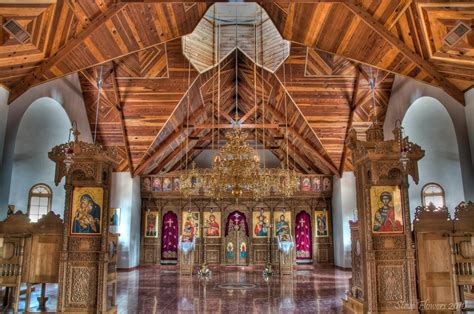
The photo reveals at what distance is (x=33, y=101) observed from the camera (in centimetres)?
955

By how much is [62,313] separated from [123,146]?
27.6 feet

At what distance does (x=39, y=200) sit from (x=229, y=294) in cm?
620

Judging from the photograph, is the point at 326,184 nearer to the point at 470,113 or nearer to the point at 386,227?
the point at 470,113

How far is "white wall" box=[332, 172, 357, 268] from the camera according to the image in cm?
1582

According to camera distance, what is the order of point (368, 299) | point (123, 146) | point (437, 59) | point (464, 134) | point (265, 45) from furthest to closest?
1. point (123, 146)
2. point (265, 45)
3. point (464, 134)
4. point (437, 59)
5. point (368, 299)

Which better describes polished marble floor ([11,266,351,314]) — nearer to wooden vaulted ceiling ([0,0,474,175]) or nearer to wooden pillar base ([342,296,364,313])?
wooden pillar base ([342,296,364,313])

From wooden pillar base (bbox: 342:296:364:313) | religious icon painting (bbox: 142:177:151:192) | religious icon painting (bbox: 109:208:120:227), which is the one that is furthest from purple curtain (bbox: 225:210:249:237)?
wooden pillar base (bbox: 342:296:364:313)

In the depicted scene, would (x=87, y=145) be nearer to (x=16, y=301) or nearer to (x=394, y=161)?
(x=16, y=301)

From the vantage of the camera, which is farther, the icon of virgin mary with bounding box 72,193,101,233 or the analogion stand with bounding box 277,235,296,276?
the analogion stand with bounding box 277,235,296,276

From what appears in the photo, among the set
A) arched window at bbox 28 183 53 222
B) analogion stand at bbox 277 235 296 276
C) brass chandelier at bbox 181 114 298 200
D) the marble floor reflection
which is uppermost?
brass chandelier at bbox 181 114 298 200

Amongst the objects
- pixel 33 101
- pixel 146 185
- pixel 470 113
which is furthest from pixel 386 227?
pixel 146 185

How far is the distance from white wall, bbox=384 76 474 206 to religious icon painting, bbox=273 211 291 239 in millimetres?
7411

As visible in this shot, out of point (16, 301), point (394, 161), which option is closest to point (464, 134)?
point (394, 161)

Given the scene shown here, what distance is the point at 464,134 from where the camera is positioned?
838 cm
